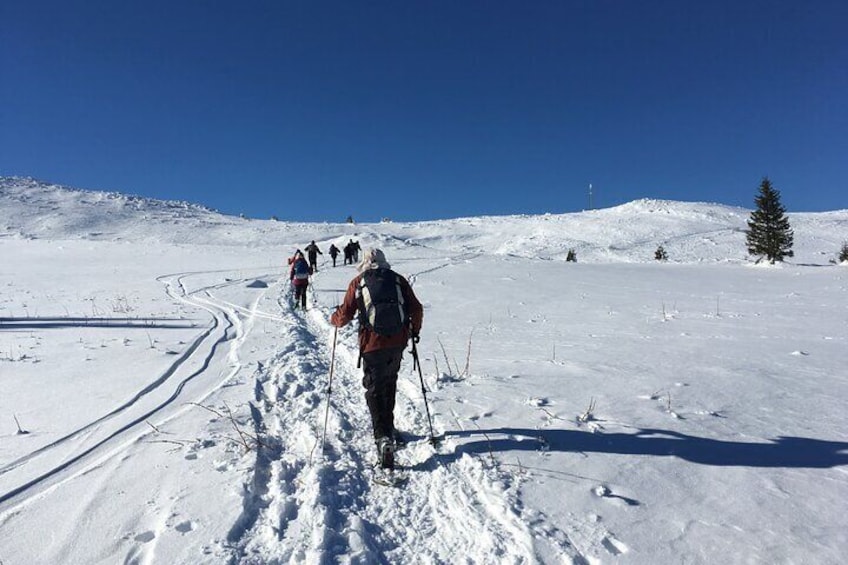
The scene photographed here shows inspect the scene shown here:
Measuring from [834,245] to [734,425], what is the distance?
94.2 meters

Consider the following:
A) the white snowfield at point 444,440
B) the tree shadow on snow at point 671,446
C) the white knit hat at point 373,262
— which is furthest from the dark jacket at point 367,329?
the tree shadow on snow at point 671,446

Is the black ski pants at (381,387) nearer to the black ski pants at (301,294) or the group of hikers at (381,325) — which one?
the group of hikers at (381,325)

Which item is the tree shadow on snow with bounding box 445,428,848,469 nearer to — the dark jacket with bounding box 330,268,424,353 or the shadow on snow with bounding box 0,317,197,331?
the dark jacket with bounding box 330,268,424,353

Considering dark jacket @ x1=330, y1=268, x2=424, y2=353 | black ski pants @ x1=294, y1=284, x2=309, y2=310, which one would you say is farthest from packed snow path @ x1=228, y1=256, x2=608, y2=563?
black ski pants @ x1=294, y1=284, x2=309, y2=310

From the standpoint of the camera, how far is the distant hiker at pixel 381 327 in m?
4.92

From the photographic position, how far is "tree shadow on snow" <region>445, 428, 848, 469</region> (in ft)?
14.4

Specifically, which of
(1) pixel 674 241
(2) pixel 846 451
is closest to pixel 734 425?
(2) pixel 846 451

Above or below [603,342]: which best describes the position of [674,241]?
above

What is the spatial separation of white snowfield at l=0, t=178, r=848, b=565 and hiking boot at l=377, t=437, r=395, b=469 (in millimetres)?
233

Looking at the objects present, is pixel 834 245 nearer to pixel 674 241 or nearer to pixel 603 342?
pixel 674 241

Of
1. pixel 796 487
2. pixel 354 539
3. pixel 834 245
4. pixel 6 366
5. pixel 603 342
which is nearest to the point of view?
pixel 354 539

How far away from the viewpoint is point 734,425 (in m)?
5.27

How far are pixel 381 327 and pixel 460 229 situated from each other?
77643 mm

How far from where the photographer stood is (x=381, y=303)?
4.93m
